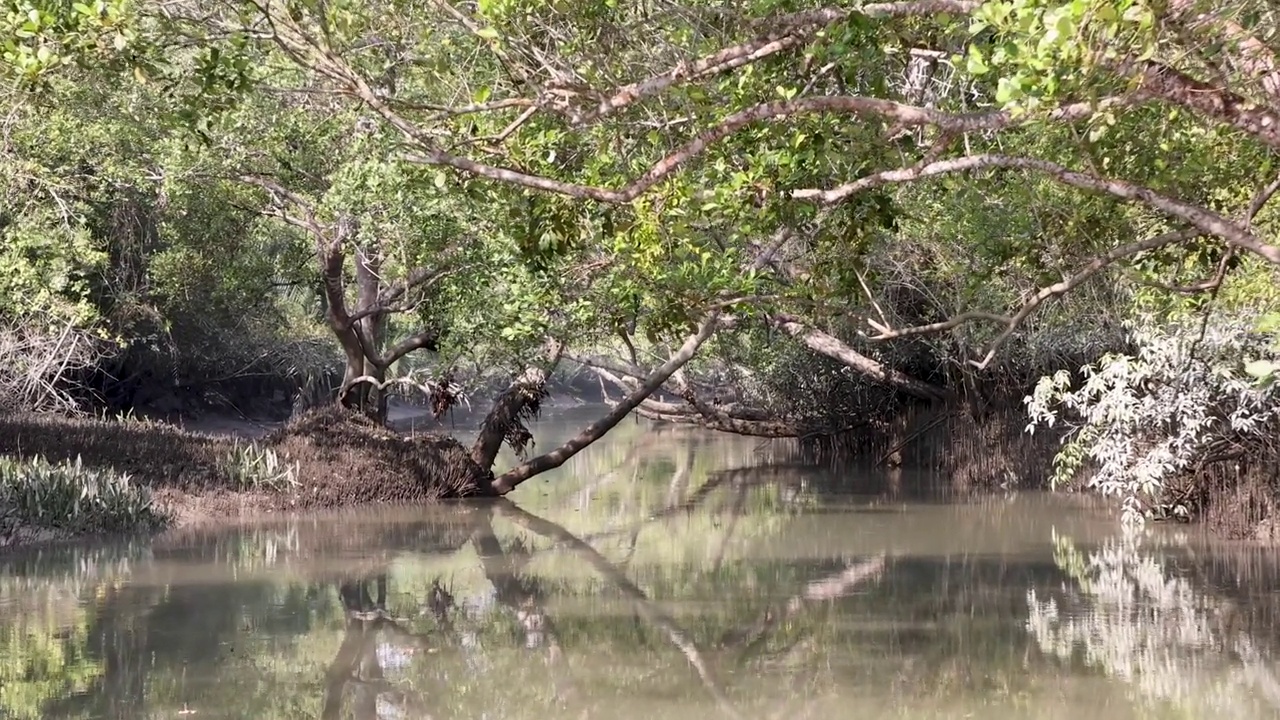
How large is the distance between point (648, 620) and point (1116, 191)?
5.08 meters

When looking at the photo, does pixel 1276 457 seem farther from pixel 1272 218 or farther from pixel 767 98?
pixel 767 98

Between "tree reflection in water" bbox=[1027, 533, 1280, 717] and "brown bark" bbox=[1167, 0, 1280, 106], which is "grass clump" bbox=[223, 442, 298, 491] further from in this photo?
"brown bark" bbox=[1167, 0, 1280, 106]

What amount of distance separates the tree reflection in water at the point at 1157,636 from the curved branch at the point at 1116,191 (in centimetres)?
274

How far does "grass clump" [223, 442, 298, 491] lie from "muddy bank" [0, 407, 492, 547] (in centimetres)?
2

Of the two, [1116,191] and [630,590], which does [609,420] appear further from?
[1116,191]

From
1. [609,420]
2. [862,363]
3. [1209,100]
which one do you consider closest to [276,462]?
[609,420]

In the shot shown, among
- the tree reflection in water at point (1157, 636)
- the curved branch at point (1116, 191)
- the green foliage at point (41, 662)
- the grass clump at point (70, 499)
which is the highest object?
the curved branch at point (1116, 191)

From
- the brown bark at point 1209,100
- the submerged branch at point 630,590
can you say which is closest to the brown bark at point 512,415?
the submerged branch at point 630,590

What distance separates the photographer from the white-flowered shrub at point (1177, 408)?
12273 mm

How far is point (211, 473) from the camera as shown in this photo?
16.3 metres

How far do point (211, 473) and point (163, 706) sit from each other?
8722 mm

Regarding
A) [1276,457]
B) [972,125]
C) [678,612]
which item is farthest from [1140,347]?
[972,125]

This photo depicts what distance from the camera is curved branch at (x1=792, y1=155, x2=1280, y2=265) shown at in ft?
20.4

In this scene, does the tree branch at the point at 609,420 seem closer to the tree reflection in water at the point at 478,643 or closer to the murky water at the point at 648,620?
the murky water at the point at 648,620
